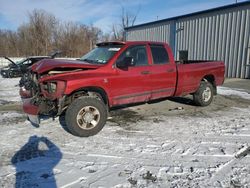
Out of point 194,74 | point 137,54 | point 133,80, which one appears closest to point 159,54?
point 137,54

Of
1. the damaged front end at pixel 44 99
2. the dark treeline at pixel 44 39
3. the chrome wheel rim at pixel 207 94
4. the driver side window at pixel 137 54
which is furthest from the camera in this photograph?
the dark treeline at pixel 44 39

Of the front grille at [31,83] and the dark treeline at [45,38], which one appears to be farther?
the dark treeline at [45,38]

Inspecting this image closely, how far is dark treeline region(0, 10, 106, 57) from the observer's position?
47156mm

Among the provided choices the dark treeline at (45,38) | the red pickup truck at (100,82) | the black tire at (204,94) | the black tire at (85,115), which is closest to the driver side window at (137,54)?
the red pickup truck at (100,82)

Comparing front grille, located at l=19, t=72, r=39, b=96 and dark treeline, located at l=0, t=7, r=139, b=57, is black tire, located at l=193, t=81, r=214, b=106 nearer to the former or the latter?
front grille, located at l=19, t=72, r=39, b=96

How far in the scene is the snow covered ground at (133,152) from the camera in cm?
362

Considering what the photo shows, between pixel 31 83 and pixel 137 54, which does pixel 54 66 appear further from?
pixel 137 54

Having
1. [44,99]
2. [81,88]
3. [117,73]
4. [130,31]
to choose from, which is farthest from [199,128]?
[130,31]

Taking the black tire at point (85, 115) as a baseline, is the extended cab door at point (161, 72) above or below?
above

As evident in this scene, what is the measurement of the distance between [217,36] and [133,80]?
516 inches

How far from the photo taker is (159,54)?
6.88 metres

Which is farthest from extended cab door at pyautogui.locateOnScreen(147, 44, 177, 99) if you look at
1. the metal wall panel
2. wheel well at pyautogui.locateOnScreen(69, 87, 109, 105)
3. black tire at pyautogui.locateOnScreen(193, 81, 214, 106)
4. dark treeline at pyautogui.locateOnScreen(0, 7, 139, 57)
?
dark treeline at pyautogui.locateOnScreen(0, 7, 139, 57)

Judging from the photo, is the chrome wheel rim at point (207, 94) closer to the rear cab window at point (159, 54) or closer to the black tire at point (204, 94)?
the black tire at point (204, 94)

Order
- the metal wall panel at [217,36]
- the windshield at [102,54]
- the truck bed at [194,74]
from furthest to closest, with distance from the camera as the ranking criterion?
1. the metal wall panel at [217,36]
2. the truck bed at [194,74]
3. the windshield at [102,54]
